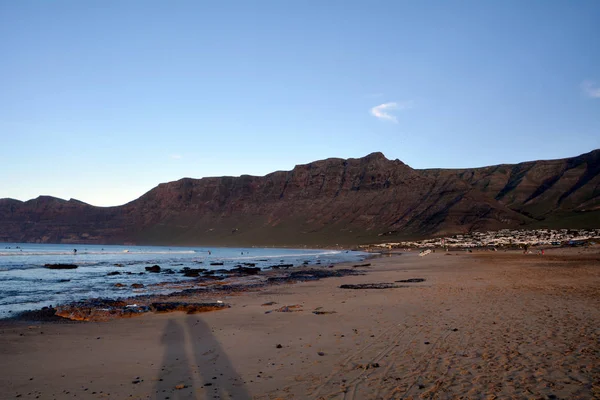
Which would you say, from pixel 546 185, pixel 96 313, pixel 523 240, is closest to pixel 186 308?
pixel 96 313

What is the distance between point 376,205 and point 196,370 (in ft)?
464

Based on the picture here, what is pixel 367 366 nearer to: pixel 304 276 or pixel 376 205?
pixel 304 276

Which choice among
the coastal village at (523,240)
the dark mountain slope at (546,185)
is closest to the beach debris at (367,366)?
the coastal village at (523,240)

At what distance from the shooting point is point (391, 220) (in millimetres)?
133000

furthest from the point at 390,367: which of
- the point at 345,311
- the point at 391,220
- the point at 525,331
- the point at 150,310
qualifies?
the point at 391,220

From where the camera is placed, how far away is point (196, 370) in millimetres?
8516

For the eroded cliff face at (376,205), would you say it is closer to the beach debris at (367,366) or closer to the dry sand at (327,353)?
the dry sand at (327,353)

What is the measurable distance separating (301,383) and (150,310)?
1122cm

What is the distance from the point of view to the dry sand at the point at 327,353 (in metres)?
7.08

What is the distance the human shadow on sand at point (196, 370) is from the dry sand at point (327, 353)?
3 centimetres

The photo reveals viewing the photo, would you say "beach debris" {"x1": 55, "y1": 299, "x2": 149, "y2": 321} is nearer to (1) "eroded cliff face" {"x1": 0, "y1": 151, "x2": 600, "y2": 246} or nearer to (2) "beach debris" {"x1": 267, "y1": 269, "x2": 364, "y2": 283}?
(2) "beach debris" {"x1": 267, "y1": 269, "x2": 364, "y2": 283}

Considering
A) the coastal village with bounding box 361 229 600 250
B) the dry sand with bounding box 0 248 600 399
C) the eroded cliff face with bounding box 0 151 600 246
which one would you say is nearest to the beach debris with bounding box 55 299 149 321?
the dry sand with bounding box 0 248 600 399

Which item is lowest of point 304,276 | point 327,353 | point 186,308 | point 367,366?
point 304,276

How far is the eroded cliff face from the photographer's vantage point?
393 ft
